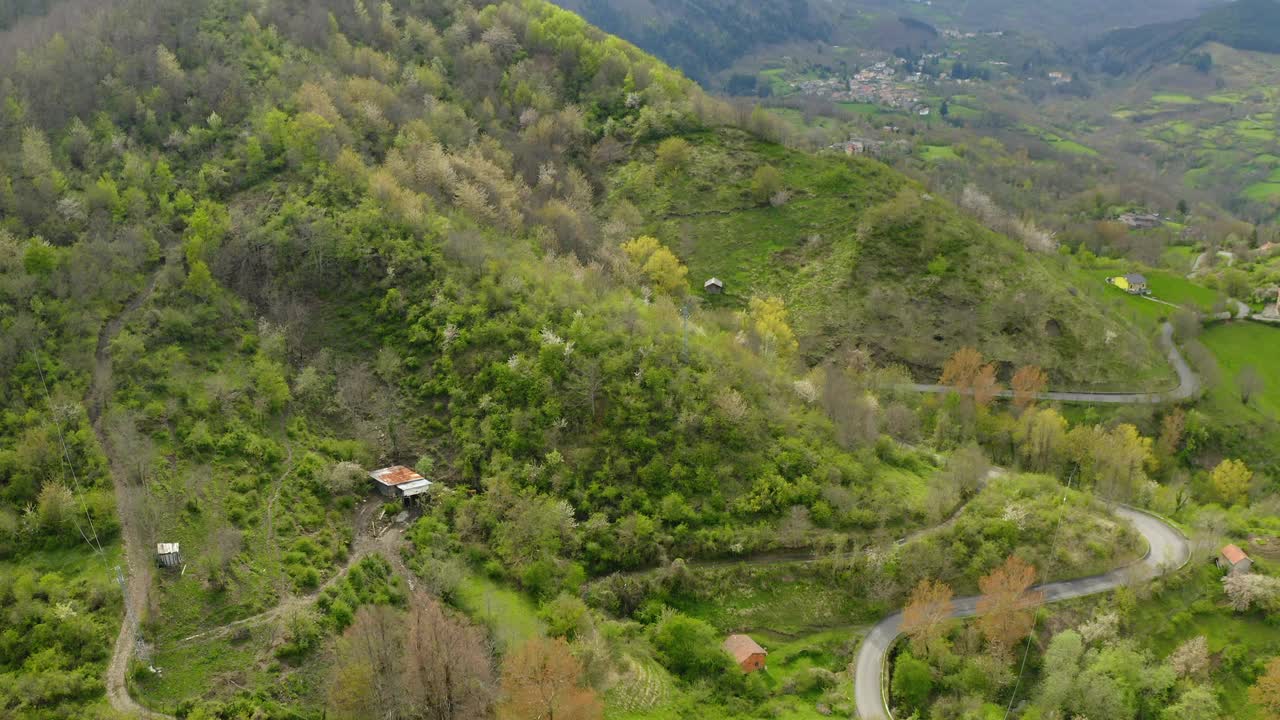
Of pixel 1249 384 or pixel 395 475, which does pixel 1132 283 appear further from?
pixel 395 475

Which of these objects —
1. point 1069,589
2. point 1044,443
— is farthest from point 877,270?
point 1069,589

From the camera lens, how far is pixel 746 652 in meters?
43.7

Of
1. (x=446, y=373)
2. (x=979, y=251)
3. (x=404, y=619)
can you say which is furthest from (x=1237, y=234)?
(x=404, y=619)

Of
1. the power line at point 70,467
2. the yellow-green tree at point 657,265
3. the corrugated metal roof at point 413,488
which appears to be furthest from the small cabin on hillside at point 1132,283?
the power line at point 70,467

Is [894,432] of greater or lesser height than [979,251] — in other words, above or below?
below

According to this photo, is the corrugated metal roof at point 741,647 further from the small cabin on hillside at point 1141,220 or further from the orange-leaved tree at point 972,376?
the small cabin on hillside at point 1141,220

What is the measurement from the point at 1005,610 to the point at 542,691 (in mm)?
26869

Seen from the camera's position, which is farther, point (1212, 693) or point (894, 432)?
point (894, 432)

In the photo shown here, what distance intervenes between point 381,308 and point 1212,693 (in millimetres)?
56458

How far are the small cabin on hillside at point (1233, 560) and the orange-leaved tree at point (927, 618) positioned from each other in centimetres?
1946

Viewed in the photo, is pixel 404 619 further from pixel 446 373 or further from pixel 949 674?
pixel 949 674

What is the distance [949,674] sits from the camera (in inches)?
1762

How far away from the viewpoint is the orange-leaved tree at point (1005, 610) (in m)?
45.8

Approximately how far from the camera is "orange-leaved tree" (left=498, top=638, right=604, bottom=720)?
3466cm
